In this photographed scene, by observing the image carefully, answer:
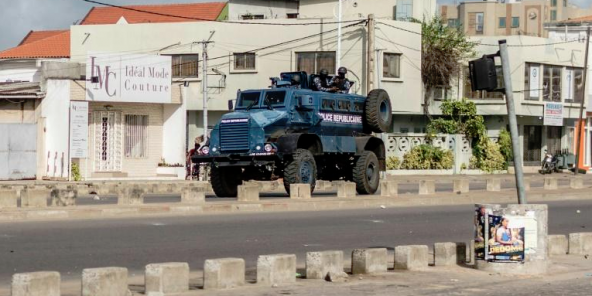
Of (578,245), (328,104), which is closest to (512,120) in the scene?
(578,245)

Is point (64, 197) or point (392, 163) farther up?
point (392, 163)

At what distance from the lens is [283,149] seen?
2652 cm

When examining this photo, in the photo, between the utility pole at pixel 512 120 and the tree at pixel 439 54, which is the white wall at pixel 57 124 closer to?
the tree at pixel 439 54

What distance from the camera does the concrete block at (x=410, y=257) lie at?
13727mm

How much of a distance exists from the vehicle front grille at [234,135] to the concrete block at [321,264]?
1433 centimetres

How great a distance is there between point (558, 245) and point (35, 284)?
901 cm

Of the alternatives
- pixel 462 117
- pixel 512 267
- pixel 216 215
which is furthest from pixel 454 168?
pixel 512 267

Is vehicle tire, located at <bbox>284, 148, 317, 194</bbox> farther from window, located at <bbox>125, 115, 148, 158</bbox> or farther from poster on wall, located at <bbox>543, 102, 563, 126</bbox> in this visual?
poster on wall, located at <bbox>543, 102, 563, 126</bbox>

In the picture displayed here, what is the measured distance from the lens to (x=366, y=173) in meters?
A: 29.3

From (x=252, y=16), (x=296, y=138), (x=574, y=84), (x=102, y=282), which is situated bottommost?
(x=102, y=282)

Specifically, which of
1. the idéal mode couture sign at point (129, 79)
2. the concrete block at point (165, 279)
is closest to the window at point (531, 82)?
the idéal mode couture sign at point (129, 79)

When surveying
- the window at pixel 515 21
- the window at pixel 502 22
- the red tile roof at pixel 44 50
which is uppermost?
the window at pixel 502 22

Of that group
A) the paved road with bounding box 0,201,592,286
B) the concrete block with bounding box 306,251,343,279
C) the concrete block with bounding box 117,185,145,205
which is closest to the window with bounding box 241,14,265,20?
the paved road with bounding box 0,201,592,286

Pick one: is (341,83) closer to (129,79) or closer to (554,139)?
(129,79)
